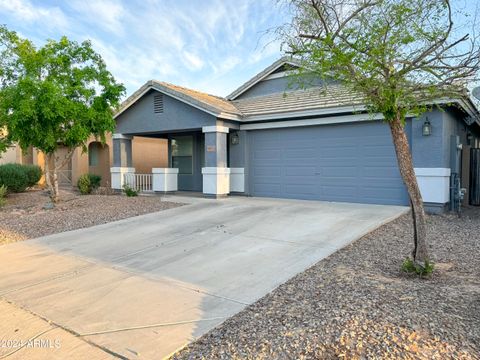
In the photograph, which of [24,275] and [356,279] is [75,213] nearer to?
[24,275]

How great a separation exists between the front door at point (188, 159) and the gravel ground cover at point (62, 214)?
11.2ft

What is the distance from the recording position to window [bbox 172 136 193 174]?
15172 millimetres

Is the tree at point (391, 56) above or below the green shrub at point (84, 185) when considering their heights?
above

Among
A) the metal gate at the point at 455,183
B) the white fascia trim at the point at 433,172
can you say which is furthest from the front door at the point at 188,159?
the metal gate at the point at 455,183

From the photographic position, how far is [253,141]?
41.3ft

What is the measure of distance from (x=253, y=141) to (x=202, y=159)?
3.19 meters

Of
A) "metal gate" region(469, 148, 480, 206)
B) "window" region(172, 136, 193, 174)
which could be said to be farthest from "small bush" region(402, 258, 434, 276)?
"window" region(172, 136, 193, 174)

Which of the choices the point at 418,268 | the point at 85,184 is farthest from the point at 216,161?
the point at 418,268

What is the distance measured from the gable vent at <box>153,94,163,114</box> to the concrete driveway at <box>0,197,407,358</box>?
5.62 meters

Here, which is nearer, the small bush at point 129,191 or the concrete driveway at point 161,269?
the concrete driveway at point 161,269

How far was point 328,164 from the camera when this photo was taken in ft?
36.0

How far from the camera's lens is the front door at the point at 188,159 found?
49.0 feet

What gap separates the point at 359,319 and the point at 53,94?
377 inches

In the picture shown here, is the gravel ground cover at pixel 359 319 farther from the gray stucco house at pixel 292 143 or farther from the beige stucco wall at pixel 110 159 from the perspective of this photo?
the beige stucco wall at pixel 110 159
